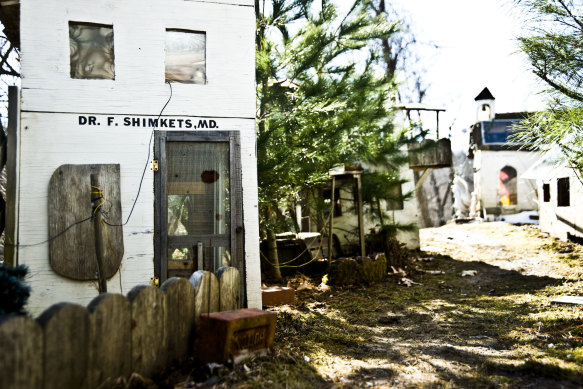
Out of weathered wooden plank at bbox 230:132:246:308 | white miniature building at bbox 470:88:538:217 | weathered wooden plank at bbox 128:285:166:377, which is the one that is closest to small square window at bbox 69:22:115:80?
weathered wooden plank at bbox 230:132:246:308

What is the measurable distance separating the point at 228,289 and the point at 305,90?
519 cm

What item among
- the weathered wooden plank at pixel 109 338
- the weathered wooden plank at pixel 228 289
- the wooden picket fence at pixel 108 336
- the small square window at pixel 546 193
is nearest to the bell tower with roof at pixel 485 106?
the small square window at pixel 546 193

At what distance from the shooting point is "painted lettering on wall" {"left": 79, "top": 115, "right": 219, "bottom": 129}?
22.4 feet

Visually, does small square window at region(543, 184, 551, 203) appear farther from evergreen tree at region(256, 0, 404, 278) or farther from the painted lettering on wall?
the painted lettering on wall

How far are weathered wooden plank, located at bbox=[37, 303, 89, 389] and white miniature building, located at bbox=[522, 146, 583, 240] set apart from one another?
13396mm

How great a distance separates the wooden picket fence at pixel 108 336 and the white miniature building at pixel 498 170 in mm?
25783

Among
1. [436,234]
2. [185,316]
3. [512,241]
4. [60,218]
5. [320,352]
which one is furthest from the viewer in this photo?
[436,234]

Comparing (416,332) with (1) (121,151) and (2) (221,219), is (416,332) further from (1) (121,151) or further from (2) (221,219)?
(1) (121,151)

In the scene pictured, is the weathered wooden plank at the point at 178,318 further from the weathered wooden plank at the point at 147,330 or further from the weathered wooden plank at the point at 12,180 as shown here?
the weathered wooden plank at the point at 12,180

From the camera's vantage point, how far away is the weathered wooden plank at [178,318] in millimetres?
4492

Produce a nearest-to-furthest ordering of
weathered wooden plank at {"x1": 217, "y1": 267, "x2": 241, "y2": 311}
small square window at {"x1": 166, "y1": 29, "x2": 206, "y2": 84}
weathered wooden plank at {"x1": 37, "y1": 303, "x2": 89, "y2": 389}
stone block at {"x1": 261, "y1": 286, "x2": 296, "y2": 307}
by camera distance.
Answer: weathered wooden plank at {"x1": 37, "y1": 303, "x2": 89, "y2": 389}, weathered wooden plank at {"x1": 217, "y1": 267, "x2": 241, "y2": 311}, small square window at {"x1": 166, "y1": 29, "x2": 206, "y2": 84}, stone block at {"x1": 261, "y1": 286, "x2": 296, "y2": 307}

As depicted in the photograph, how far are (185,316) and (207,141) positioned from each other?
10.2 ft

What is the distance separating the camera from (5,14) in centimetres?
738

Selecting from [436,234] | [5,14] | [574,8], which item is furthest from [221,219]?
[436,234]
